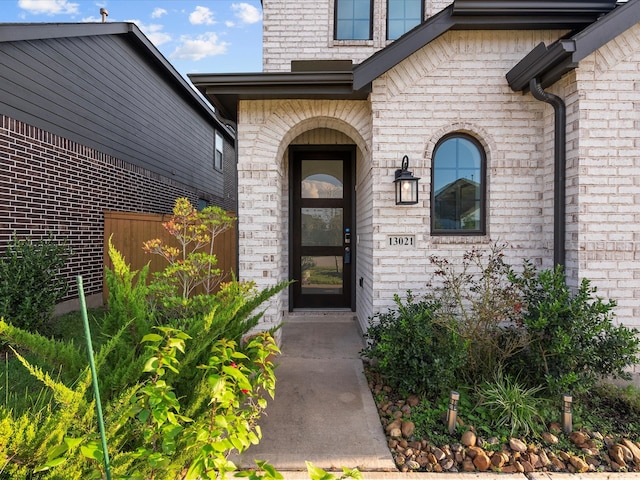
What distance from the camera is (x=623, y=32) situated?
11.2ft

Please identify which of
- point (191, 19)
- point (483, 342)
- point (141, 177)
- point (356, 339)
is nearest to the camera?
point (483, 342)

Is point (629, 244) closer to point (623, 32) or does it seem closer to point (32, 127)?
point (623, 32)

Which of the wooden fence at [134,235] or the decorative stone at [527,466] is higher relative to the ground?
the wooden fence at [134,235]

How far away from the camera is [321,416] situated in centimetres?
293


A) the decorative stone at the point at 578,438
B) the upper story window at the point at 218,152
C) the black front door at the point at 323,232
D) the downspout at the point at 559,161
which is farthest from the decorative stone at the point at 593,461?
the upper story window at the point at 218,152

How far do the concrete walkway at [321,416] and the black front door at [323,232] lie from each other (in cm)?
137

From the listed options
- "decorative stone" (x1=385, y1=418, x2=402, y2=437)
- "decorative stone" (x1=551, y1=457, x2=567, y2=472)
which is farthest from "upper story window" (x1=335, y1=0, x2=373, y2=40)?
"decorative stone" (x1=551, y1=457, x2=567, y2=472)

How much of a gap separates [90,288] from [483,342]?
6614 millimetres

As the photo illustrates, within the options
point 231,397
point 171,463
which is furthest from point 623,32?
point 171,463

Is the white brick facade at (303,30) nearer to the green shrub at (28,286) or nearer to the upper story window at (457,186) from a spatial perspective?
the upper story window at (457,186)

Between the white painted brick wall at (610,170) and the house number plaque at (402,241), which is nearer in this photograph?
the white painted brick wall at (610,170)

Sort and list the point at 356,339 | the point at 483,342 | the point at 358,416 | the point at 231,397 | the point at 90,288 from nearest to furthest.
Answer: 1. the point at 231,397
2. the point at 358,416
3. the point at 483,342
4. the point at 356,339
5. the point at 90,288

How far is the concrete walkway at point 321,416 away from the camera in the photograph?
2.42 meters

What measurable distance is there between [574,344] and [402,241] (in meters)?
1.91
